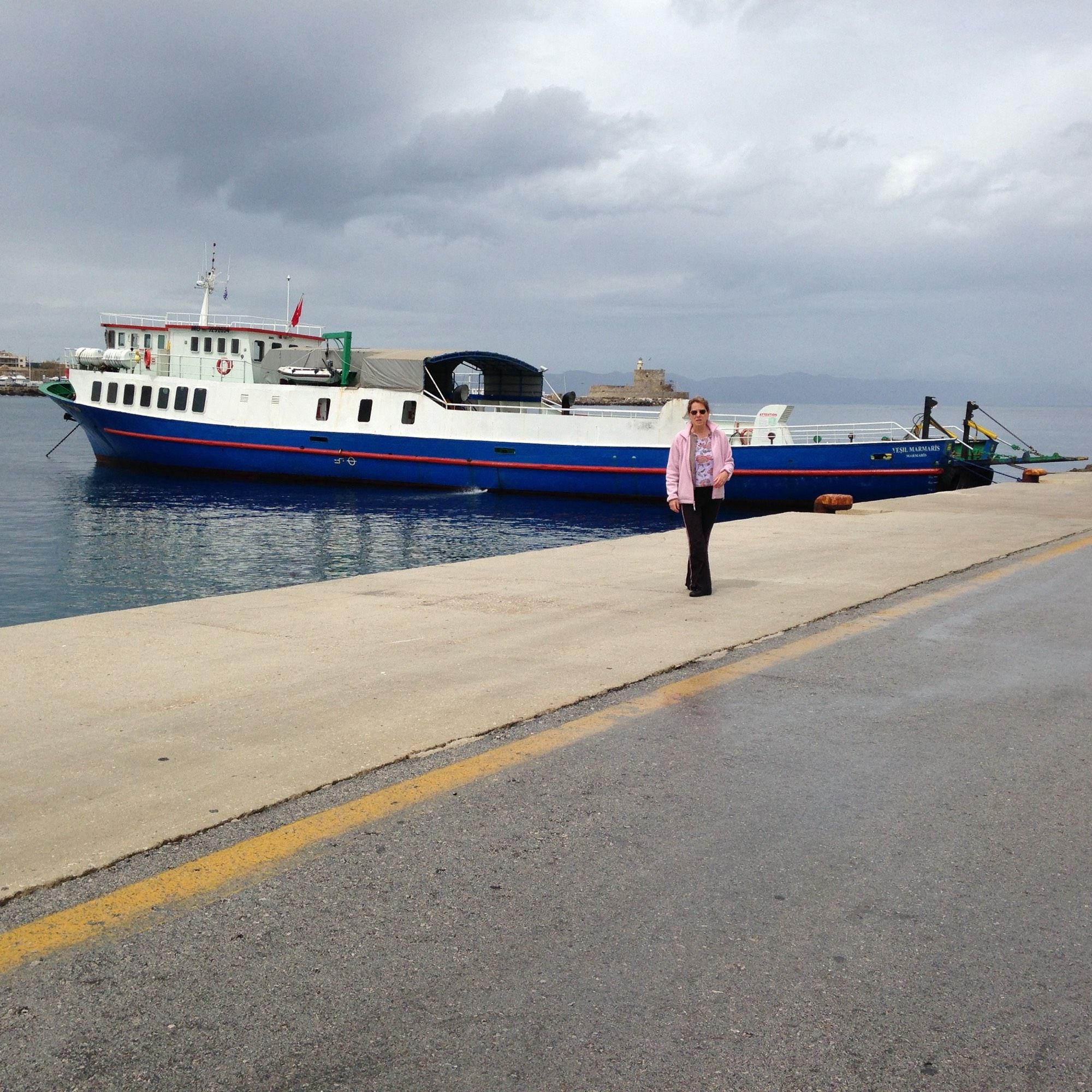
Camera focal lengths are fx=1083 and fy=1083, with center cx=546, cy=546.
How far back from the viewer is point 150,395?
3841 centimetres

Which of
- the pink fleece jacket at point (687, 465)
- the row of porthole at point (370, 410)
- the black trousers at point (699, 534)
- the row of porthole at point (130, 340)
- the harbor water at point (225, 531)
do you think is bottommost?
the harbor water at point (225, 531)

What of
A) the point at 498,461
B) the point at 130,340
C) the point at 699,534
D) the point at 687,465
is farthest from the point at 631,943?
the point at 130,340

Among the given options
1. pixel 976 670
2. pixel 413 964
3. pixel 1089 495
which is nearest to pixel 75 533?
pixel 1089 495

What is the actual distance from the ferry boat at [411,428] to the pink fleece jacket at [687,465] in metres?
22.0

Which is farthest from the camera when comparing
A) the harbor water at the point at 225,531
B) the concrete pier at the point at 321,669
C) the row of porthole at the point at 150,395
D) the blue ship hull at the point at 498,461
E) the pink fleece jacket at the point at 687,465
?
the row of porthole at the point at 150,395

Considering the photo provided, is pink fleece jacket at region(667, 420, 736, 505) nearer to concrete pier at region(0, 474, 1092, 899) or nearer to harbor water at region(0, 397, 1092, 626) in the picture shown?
concrete pier at region(0, 474, 1092, 899)

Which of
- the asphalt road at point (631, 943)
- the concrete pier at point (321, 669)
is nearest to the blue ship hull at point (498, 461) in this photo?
the concrete pier at point (321, 669)

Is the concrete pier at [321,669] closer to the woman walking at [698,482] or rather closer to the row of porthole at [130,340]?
the woman walking at [698,482]

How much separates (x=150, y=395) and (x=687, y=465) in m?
34.0

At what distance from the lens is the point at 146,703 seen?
4859 mm

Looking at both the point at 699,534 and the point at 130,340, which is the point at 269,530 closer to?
the point at 130,340

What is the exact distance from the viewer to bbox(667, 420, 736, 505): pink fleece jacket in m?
8.29

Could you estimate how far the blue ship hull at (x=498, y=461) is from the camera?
3069 cm

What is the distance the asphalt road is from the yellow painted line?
0.06 metres
